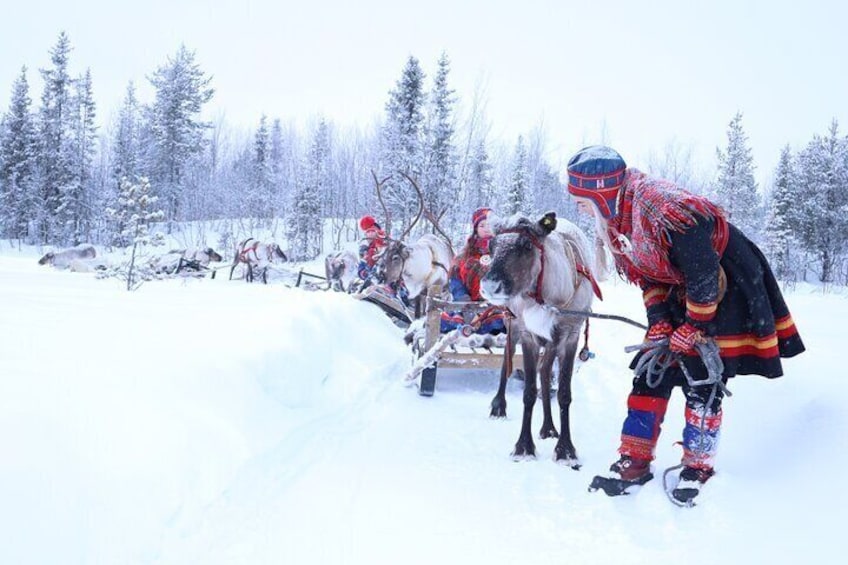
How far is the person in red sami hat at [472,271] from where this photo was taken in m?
5.87

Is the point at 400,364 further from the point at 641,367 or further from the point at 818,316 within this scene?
the point at 818,316

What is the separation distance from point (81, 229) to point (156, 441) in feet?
138

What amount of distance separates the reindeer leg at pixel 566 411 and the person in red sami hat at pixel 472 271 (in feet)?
6.26

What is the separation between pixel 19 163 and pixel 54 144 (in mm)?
2647

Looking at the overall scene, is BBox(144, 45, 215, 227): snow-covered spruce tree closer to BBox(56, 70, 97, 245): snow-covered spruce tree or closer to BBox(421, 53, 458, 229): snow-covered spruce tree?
BBox(56, 70, 97, 245): snow-covered spruce tree

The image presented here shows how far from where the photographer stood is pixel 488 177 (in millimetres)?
Answer: 36969

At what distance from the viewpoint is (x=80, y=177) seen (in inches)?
1489

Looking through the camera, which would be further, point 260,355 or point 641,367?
point 260,355

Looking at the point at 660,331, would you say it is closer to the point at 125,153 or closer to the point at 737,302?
the point at 737,302

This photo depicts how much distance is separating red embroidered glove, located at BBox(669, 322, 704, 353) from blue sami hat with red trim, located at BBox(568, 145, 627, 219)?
2.32 feet

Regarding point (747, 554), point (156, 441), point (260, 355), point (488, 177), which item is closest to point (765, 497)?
point (747, 554)

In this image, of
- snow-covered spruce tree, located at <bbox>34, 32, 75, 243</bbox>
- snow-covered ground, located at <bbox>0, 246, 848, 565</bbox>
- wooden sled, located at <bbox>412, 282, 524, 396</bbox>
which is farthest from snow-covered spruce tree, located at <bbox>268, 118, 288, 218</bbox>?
snow-covered ground, located at <bbox>0, 246, 848, 565</bbox>

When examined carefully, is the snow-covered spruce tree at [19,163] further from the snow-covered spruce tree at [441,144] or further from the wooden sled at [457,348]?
the wooden sled at [457,348]

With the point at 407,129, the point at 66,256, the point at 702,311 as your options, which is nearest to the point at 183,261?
the point at 66,256
